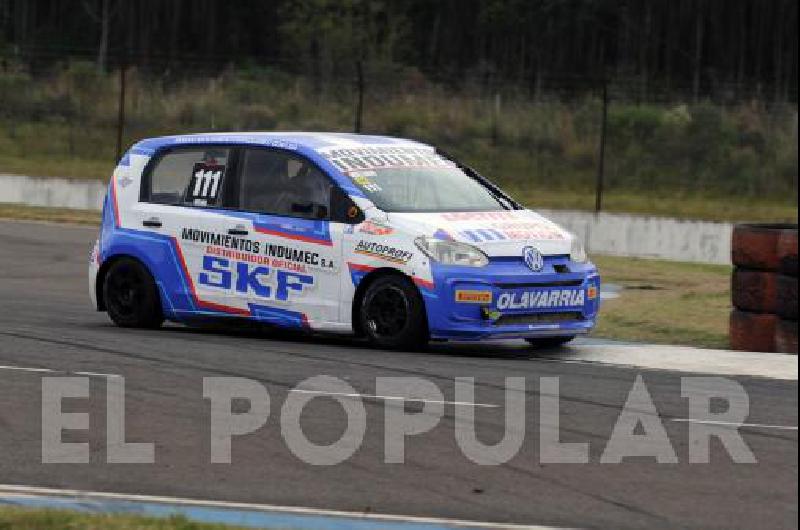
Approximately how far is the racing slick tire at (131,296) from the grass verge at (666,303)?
12.0ft

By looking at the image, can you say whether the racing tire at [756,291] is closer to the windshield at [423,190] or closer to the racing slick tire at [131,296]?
the windshield at [423,190]

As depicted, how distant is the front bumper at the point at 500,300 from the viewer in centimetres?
1297

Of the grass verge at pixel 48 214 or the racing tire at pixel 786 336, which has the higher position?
the racing tire at pixel 786 336

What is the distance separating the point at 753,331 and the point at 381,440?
206 inches

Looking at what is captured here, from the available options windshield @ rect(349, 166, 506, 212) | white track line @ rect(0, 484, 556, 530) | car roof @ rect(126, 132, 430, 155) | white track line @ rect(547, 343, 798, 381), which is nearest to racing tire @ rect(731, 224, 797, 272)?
white track line @ rect(547, 343, 798, 381)

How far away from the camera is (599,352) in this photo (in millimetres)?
13766

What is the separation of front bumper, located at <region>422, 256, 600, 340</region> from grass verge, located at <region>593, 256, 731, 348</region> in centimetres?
185

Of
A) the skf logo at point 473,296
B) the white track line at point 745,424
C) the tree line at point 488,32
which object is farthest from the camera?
the tree line at point 488,32

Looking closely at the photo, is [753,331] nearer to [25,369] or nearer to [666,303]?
[666,303]

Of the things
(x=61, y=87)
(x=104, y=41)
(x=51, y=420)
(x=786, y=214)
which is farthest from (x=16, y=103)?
(x=51, y=420)

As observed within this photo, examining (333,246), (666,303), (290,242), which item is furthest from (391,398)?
(666,303)

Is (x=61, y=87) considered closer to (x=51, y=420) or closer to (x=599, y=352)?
(x=599, y=352)

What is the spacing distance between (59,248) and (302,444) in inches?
542

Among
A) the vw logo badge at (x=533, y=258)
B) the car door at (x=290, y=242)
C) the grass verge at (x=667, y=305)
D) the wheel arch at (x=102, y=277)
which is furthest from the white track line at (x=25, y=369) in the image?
the grass verge at (x=667, y=305)
